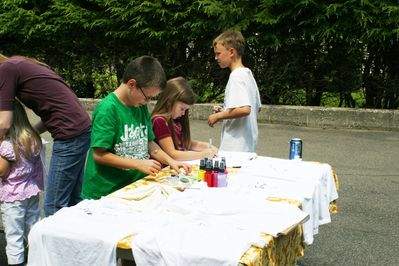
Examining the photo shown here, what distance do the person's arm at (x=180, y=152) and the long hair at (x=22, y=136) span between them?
77 centimetres

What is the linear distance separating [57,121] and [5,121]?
1.17 feet

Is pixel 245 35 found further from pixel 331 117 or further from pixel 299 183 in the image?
pixel 299 183

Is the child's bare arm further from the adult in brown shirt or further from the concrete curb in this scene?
the concrete curb

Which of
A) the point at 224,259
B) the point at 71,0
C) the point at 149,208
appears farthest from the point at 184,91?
the point at 71,0

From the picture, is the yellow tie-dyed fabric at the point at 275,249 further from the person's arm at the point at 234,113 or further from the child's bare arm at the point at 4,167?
the person's arm at the point at 234,113

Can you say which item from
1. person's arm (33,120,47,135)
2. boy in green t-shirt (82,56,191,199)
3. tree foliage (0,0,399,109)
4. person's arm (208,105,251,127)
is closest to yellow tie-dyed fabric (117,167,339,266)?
boy in green t-shirt (82,56,191,199)

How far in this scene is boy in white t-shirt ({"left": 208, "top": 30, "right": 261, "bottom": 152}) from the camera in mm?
4297

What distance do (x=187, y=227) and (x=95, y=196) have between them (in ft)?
3.07

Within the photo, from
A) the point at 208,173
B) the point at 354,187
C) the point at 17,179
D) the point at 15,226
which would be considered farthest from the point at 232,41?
the point at 354,187

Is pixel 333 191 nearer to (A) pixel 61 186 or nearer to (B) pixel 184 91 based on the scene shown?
(B) pixel 184 91

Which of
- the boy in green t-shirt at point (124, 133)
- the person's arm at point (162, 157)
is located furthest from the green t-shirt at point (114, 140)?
the person's arm at point (162, 157)

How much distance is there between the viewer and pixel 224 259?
6.99 feet

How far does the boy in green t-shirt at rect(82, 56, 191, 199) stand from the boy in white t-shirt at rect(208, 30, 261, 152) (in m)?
1.13

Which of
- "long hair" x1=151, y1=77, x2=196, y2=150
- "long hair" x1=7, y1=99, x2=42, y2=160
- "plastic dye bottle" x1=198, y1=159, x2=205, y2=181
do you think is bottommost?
"plastic dye bottle" x1=198, y1=159, x2=205, y2=181
